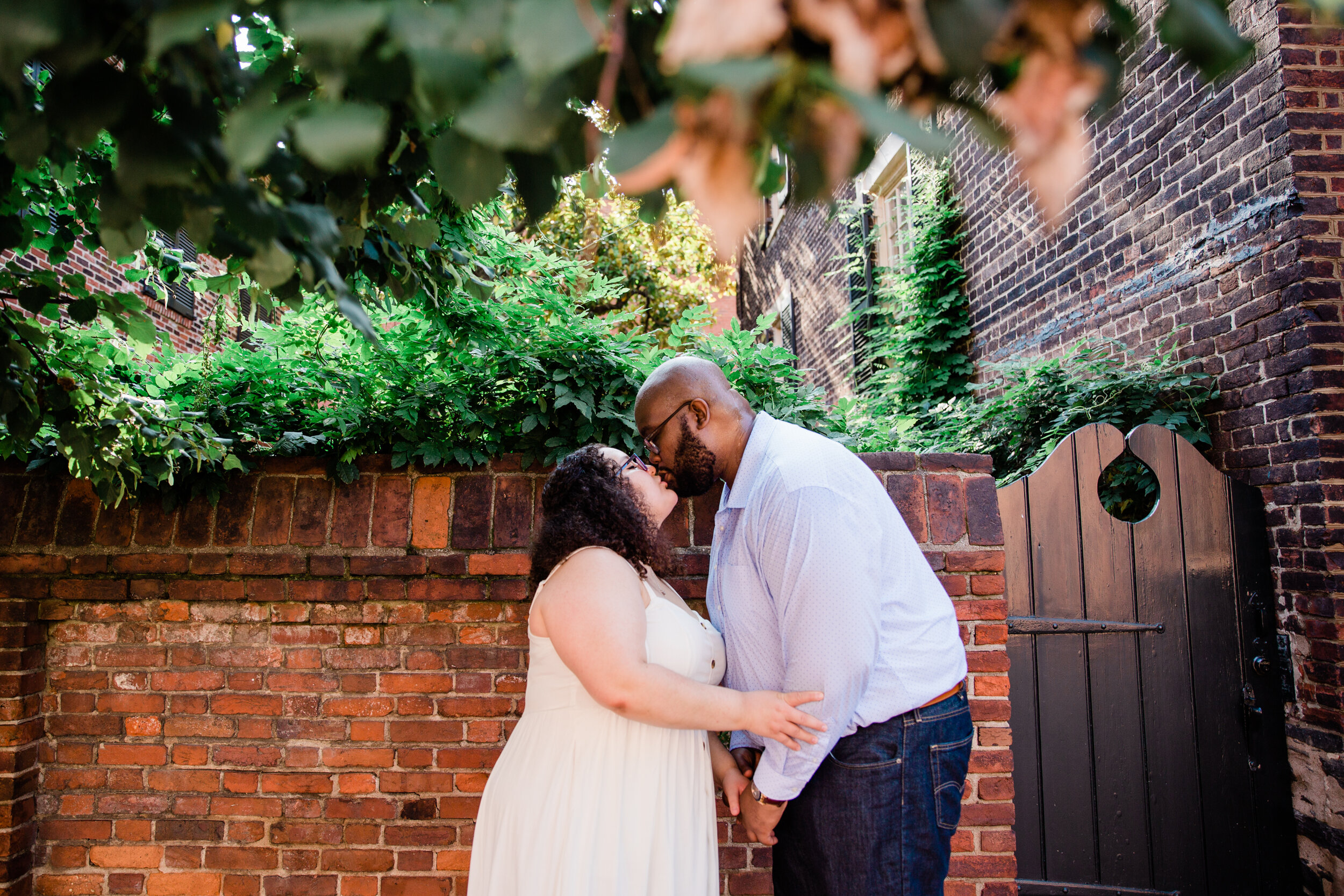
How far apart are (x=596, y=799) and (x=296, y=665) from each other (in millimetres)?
1247

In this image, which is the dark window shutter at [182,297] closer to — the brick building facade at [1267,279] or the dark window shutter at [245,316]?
the dark window shutter at [245,316]

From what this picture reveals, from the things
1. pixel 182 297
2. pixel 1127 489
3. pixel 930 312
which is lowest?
pixel 1127 489

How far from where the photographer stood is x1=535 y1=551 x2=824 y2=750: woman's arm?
1.76 meters

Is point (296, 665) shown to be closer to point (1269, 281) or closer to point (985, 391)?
point (1269, 281)

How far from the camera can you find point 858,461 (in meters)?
2.05

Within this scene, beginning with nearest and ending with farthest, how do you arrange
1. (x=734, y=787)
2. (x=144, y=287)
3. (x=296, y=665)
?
(x=734, y=787) → (x=296, y=665) → (x=144, y=287)

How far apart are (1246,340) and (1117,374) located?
53cm

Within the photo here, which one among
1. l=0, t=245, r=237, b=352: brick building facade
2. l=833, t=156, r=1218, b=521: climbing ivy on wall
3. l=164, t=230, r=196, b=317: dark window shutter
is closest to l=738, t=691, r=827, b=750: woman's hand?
l=833, t=156, r=1218, b=521: climbing ivy on wall

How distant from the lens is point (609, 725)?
1922 mm

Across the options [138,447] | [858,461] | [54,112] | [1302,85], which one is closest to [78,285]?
[138,447]

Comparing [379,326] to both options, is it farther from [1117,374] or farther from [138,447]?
[1117,374]

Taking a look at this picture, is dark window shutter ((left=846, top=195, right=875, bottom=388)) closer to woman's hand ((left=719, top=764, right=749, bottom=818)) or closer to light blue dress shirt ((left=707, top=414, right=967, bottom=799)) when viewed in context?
light blue dress shirt ((left=707, top=414, right=967, bottom=799))

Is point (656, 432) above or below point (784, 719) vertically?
above

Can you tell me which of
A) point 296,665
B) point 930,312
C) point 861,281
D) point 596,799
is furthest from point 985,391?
point 296,665
